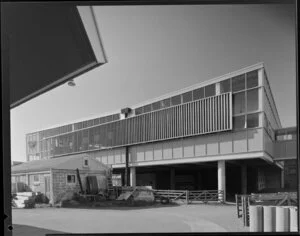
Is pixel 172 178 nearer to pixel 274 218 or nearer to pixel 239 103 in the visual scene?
pixel 239 103

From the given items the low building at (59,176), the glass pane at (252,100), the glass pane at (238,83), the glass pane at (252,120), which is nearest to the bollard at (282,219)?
the glass pane at (252,120)

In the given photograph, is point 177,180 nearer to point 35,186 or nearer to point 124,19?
point 35,186

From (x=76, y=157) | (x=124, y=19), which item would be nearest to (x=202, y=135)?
(x=76, y=157)

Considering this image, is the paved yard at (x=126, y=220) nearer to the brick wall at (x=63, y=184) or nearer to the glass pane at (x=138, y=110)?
the brick wall at (x=63, y=184)

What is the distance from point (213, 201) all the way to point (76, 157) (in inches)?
278

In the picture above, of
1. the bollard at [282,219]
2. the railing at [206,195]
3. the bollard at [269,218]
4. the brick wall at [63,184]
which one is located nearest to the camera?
the bollard at [282,219]

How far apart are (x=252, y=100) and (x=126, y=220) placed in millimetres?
7452

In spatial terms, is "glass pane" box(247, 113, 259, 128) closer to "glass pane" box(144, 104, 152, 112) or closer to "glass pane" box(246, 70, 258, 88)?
"glass pane" box(246, 70, 258, 88)

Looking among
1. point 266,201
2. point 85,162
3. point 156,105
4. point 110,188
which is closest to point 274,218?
point 266,201

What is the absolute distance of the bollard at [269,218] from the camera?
506 centimetres

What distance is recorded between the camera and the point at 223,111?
12.3m

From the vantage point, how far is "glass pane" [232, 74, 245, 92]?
12.1 meters

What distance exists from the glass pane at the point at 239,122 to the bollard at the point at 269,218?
6.99 meters

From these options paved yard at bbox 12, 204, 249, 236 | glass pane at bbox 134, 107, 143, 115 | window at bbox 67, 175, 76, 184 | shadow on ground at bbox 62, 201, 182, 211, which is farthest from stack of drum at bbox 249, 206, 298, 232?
window at bbox 67, 175, 76, 184
